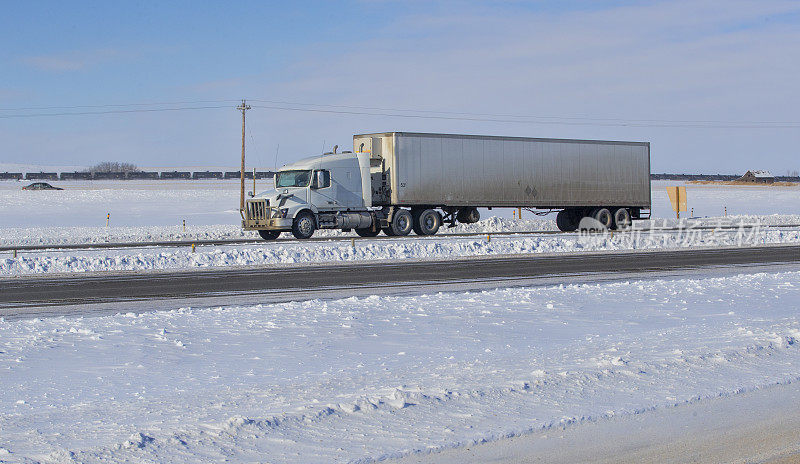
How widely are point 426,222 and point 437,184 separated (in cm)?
173

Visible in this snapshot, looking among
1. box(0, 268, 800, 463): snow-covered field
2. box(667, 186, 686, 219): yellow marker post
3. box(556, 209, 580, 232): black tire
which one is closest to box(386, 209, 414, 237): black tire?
box(556, 209, 580, 232): black tire

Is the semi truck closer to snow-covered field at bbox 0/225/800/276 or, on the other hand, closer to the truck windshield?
the truck windshield

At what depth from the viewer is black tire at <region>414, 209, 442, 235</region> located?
3462 centimetres

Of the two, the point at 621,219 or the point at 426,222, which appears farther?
the point at 621,219

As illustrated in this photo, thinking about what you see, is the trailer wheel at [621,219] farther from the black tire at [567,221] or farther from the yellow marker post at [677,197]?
the yellow marker post at [677,197]

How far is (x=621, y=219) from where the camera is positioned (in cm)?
3966

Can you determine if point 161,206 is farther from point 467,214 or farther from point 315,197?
point 315,197

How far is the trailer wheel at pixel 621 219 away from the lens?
39344 millimetres

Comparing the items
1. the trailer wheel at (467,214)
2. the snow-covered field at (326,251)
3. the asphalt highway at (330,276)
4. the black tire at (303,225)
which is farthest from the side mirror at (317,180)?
the asphalt highway at (330,276)

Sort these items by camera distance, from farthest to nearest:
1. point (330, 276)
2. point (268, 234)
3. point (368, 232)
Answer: point (368, 232)
point (268, 234)
point (330, 276)

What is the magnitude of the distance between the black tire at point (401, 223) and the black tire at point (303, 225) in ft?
11.6

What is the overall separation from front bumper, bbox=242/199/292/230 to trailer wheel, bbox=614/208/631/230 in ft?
52.8

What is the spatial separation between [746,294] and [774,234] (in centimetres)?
2104

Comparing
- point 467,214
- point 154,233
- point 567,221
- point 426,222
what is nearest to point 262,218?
point 426,222
